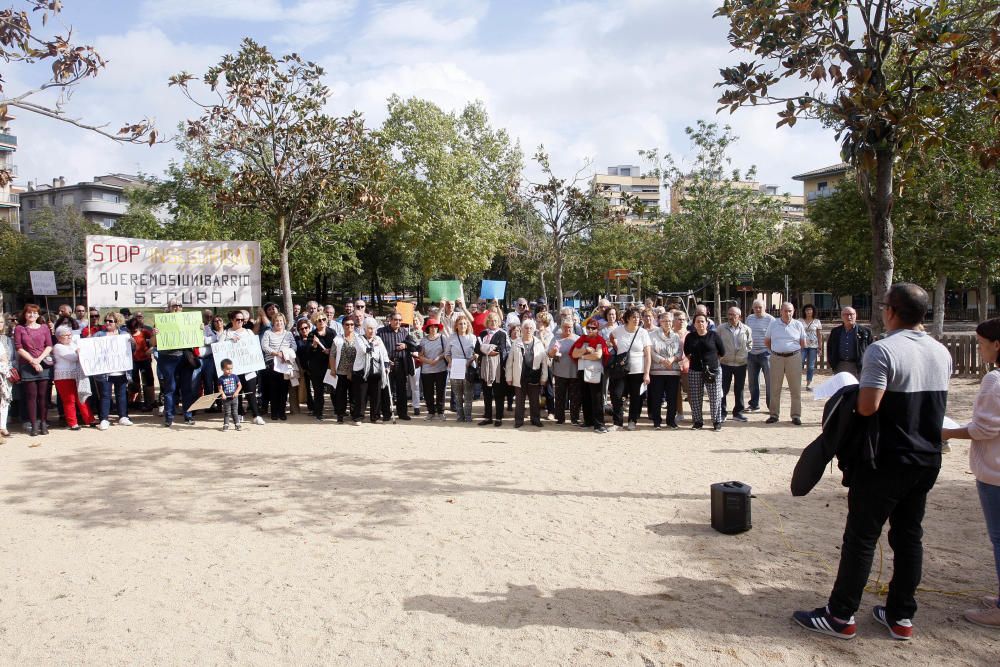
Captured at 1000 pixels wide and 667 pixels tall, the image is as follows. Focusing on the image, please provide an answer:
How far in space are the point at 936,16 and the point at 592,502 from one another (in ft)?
18.3

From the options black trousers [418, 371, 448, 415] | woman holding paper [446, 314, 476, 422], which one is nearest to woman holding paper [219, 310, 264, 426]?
black trousers [418, 371, 448, 415]

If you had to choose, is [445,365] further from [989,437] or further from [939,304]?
[939,304]

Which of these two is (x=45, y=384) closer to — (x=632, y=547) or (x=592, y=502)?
(x=592, y=502)

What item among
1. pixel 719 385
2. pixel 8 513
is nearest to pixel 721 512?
pixel 719 385

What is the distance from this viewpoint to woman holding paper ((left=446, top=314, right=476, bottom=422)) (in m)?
10.9

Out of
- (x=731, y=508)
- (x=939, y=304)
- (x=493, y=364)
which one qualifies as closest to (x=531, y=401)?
(x=493, y=364)

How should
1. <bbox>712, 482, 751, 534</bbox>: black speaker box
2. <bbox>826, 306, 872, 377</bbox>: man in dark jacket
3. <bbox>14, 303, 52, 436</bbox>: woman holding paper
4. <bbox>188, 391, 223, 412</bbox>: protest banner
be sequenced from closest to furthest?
<bbox>712, 482, 751, 534</bbox>: black speaker box
<bbox>826, 306, 872, 377</bbox>: man in dark jacket
<bbox>14, 303, 52, 436</bbox>: woman holding paper
<bbox>188, 391, 223, 412</bbox>: protest banner

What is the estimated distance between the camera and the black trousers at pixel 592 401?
398 inches

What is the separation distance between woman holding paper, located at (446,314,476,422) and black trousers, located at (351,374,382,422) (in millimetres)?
1230

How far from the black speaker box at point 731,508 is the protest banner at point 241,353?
7737mm

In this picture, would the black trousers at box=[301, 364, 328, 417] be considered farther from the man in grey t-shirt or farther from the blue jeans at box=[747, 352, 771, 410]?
the man in grey t-shirt

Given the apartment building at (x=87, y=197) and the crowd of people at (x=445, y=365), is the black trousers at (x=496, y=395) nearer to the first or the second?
the crowd of people at (x=445, y=365)

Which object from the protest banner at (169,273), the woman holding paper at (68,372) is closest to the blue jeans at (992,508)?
the woman holding paper at (68,372)

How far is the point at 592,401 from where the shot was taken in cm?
1025
